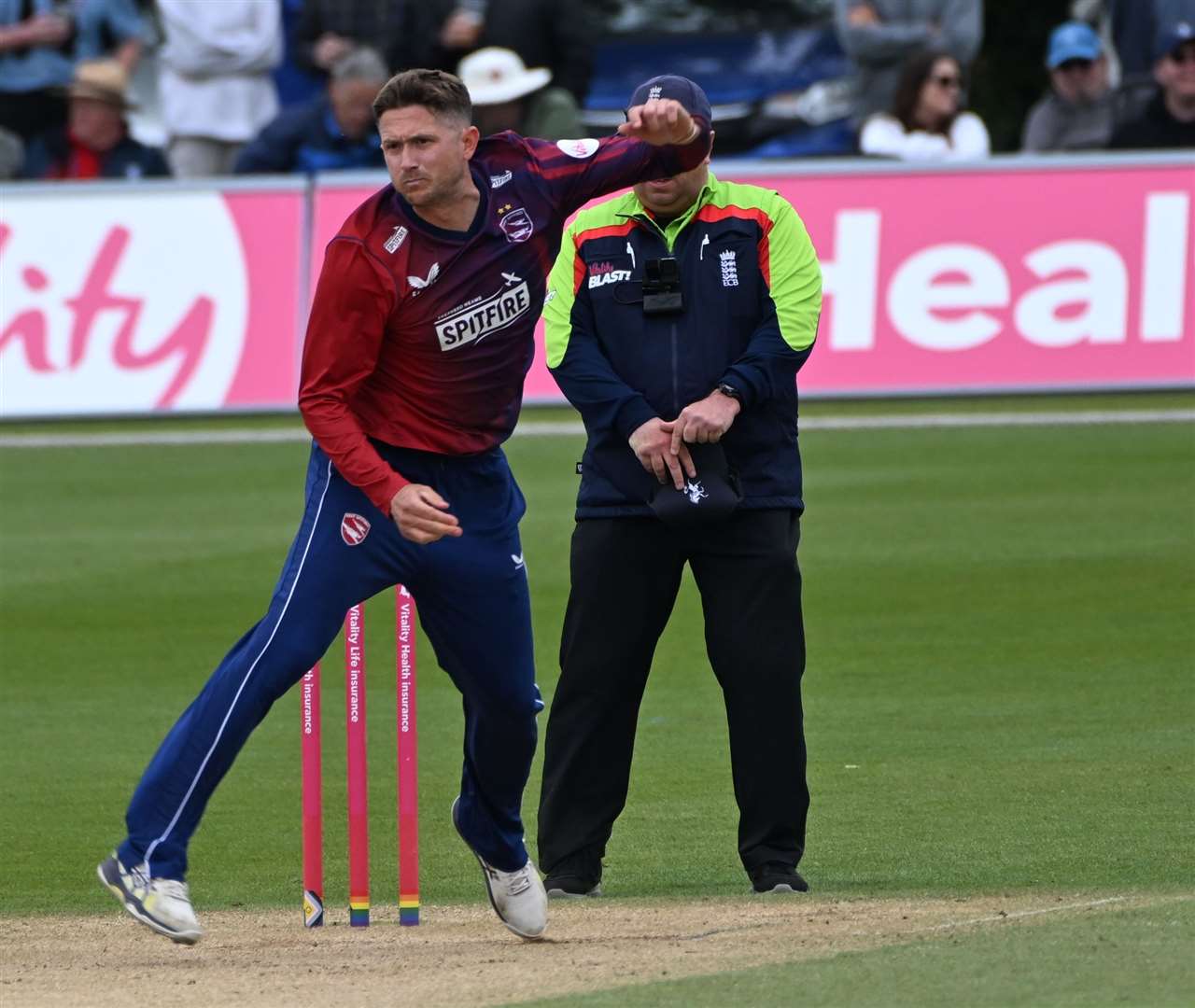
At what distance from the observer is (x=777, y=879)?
292 inches

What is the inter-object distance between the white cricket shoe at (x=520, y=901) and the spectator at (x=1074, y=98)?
12599mm

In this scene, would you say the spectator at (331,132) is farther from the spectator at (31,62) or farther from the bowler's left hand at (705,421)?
the bowler's left hand at (705,421)

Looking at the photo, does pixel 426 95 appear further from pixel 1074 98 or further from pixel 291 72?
pixel 291 72

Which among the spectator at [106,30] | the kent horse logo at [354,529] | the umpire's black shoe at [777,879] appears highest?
the kent horse logo at [354,529]

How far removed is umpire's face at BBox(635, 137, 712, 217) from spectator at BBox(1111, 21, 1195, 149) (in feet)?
35.3

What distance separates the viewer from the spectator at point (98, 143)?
1867 cm

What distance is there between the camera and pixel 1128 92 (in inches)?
710

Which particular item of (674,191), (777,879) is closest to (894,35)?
(674,191)

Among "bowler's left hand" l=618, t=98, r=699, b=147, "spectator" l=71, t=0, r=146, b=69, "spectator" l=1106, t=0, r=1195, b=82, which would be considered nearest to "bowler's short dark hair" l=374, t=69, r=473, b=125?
"bowler's left hand" l=618, t=98, r=699, b=147

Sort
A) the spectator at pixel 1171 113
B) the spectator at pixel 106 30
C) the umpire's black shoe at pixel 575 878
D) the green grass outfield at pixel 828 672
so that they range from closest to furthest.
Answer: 1. the umpire's black shoe at pixel 575 878
2. the green grass outfield at pixel 828 672
3. the spectator at pixel 1171 113
4. the spectator at pixel 106 30

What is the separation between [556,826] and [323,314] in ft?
6.79

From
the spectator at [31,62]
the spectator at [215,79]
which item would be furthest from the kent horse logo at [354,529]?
the spectator at [31,62]

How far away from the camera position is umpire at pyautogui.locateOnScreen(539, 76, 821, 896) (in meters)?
7.43

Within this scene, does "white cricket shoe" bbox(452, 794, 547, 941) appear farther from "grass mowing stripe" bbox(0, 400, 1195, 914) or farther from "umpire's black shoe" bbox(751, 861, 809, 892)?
"umpire's black shoe" bbox(751, 861, 809, 892)
